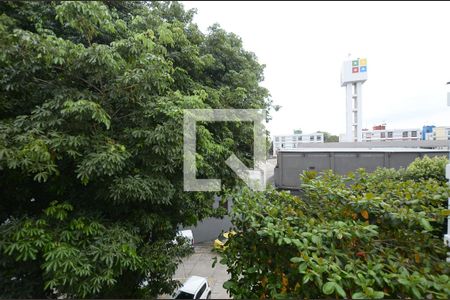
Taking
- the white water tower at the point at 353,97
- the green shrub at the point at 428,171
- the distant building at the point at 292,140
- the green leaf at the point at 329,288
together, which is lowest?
the green leaf at the point at 329,288

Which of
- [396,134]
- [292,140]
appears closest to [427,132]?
[396,134]

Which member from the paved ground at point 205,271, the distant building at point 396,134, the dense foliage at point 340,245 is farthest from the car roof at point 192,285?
the distant building at point 396,134

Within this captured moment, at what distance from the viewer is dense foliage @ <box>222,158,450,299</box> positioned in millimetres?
1104

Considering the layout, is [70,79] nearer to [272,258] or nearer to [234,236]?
[234,236]

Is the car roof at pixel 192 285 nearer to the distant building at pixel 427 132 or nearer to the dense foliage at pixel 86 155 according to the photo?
the dense foliage at pixel 86 155

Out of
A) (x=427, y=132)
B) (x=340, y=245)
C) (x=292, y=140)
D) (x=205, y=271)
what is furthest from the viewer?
(x=292, y=140)

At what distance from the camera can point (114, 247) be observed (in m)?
1.78

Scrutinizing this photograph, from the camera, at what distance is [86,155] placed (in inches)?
70.2

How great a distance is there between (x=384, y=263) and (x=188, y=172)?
156 centimetres

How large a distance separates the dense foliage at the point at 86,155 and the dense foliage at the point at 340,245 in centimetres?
83

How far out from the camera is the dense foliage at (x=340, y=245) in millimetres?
1104

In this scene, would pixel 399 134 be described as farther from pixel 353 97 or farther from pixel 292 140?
pixel 292 140

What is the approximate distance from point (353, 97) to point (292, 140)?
304 centimetres

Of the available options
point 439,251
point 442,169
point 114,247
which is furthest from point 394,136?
point 114,247
